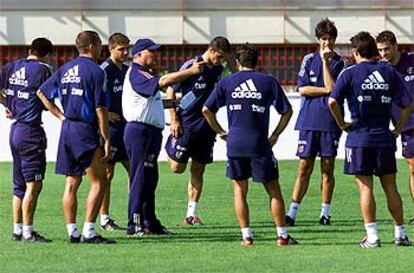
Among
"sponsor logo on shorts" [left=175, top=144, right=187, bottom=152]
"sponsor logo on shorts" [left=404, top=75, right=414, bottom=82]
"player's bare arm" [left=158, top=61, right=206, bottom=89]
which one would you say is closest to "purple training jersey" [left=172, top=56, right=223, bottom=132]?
"sponsor logo on shorts" [left=175, top=144, right=187, bottom=152]

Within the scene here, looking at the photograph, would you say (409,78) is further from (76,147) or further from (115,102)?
(76,147)

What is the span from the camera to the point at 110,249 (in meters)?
12.8

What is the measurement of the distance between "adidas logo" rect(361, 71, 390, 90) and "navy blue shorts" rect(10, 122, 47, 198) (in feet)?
11.1

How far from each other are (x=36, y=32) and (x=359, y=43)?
20219 mm

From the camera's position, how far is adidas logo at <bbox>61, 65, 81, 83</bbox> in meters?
13.2

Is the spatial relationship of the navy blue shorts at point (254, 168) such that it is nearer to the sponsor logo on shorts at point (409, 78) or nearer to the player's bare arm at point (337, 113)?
the player's bare arm at point (337, 113)

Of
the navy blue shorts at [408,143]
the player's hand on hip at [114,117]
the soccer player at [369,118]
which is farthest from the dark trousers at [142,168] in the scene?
the navy blue shorts at [408,143]

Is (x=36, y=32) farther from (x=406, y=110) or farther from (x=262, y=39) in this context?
(x=406, y=110)

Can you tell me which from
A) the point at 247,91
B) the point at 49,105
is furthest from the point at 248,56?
the point at 49,105

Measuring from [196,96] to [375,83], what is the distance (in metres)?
3.22

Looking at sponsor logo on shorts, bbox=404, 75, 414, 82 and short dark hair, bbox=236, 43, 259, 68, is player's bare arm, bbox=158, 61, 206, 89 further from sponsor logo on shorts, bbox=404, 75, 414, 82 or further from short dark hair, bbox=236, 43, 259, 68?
sponsor logo on shorts, bbox=404, 75, 414, 82

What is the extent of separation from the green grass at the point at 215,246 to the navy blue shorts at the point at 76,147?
0.77 meters

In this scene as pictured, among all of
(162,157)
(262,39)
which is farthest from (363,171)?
(262,39)

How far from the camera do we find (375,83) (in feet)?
42.0
